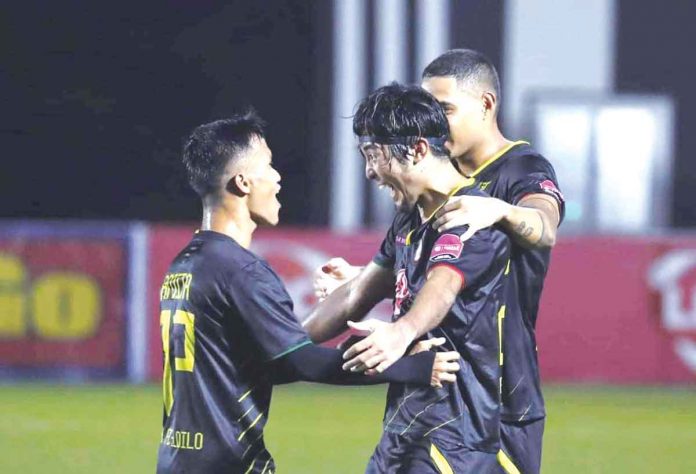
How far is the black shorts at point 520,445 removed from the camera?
5.24 meters

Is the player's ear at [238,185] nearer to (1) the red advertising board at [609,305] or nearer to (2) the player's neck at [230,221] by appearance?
(2) the player's neck at [230,221]

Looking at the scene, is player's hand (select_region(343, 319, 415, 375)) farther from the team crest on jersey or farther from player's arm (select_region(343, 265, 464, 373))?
the team crest on jersey

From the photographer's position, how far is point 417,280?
4.74m

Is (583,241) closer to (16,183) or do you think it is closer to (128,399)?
(128,399)

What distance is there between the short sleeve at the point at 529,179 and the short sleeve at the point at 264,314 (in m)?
1.07

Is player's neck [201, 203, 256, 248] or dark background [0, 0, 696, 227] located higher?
player's neck [201, 203, 256, 248]

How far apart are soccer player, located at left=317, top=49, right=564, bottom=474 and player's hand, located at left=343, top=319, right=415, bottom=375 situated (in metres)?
0.59

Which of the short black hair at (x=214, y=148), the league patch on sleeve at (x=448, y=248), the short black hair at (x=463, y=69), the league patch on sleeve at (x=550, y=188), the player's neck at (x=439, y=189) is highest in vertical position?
the short black hair at (x=463, y=69)

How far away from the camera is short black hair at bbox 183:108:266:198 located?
4785mm

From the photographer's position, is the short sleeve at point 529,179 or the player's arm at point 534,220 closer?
the player's arm at point 534,220

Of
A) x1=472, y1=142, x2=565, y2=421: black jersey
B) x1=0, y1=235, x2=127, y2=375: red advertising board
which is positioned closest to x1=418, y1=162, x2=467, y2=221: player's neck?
x1=472, y1=142, x2=565, y2=421: black jersey

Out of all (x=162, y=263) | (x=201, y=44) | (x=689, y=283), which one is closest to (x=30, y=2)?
(x=201, y=44)

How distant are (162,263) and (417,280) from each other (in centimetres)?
957

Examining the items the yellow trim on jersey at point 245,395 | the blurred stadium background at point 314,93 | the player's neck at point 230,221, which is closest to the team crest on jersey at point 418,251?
the player's neck at point 230,221
